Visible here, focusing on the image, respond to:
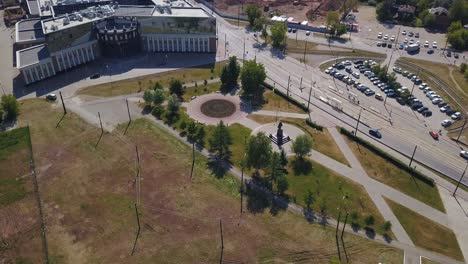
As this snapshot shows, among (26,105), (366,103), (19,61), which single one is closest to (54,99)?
(26,105)

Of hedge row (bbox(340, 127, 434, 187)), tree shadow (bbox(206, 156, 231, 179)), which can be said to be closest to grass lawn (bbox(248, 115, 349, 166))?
hedge row (bbox(340, 127, 434, 187))

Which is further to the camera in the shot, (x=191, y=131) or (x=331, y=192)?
(x=191, y=131)

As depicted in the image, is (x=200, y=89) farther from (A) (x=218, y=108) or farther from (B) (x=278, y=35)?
(B) (x=278, y=35)

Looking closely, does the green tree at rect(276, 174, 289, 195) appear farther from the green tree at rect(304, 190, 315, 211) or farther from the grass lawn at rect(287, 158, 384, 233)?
the green tree at rect(304, 190, 315, 211)

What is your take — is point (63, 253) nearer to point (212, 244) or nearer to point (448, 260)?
point (212, 244)

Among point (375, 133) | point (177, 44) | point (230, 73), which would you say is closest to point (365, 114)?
point (375, 133)

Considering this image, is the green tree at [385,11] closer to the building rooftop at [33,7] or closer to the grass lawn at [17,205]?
the building rooftop at [33,7]
